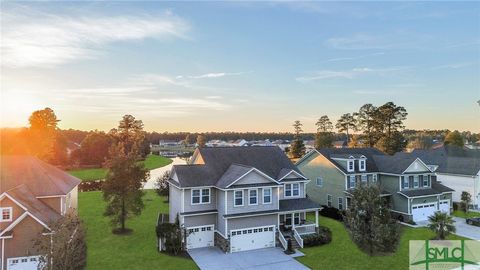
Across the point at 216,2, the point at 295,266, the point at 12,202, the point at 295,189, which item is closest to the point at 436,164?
the point at 295,189

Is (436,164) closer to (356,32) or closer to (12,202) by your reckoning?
(356,32)

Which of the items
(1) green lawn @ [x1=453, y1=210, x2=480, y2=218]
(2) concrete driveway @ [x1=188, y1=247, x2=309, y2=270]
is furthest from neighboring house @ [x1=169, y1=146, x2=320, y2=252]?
(1) green lawn @ [x1=453, y1=210, x2=480, y2=218]

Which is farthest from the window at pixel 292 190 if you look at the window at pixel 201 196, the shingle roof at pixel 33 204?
the shingle roof at pixel 33 204

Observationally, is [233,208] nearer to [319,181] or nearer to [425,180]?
[319,181]

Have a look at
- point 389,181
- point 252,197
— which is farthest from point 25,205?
point 389,181

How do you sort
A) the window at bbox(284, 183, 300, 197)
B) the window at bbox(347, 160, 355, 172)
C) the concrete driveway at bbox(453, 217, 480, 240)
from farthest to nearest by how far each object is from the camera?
1. the window at bbox(347, 160, 355, 172)
2. the window at bbox(284, 183, 300, 197)
3. the concrete driveway at bbox(453, 217, 480, 240)

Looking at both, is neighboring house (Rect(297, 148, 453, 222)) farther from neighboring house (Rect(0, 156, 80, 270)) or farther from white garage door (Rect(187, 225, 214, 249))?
neighboring house (Rect(0, 156, 80, 270))

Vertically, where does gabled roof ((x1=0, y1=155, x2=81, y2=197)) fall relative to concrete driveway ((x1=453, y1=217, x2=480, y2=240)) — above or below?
above
